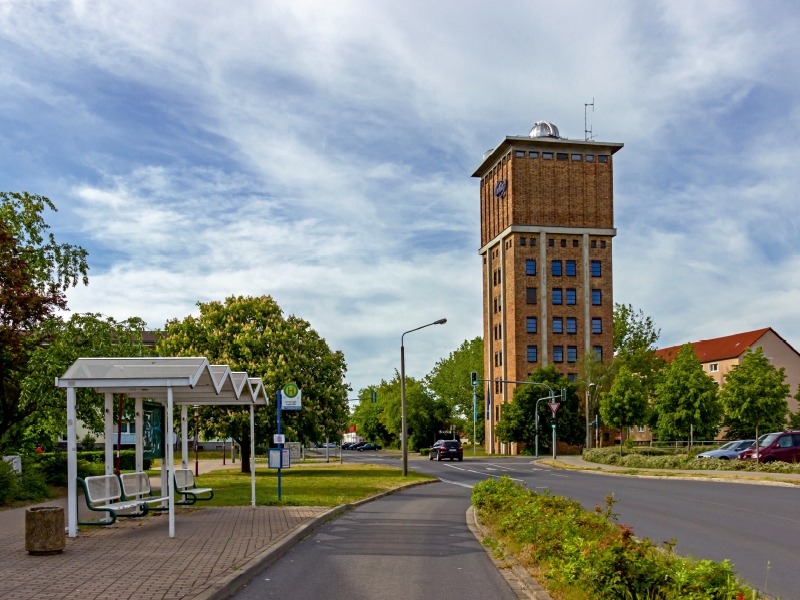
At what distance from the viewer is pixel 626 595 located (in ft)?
21.8

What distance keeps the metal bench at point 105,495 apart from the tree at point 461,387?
268 ft

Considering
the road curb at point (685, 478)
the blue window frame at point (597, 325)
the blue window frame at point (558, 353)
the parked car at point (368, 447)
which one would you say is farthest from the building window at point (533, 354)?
the parked car at point (368, 447)

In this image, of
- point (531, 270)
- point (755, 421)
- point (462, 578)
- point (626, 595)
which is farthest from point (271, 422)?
point (531, 270)

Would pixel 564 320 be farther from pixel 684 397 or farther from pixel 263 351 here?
pixel 263 351

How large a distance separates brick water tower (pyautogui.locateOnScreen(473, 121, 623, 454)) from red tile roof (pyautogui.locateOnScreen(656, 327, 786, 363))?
1878 cm

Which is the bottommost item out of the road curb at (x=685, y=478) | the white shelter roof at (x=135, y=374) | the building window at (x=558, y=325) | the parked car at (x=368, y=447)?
the parked car at (x=368, y=447)

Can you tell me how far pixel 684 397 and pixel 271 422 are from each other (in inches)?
1118

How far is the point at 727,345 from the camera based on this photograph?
337 ft

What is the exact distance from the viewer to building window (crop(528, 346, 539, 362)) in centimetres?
7819

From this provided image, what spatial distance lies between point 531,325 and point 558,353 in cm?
375

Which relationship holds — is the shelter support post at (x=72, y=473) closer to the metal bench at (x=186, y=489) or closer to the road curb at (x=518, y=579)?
the metal bench at (x=186, y=489)

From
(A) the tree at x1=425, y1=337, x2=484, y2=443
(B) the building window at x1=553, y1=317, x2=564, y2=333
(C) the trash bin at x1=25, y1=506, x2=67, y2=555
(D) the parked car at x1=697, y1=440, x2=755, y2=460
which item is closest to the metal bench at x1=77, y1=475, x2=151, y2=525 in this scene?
(C) the trash bin at x1=25, y1=506, x2=67, y2=555

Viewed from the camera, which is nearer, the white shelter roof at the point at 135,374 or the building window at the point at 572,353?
the white shelter roof at the point at 135,374

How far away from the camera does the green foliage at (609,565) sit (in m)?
6.39
